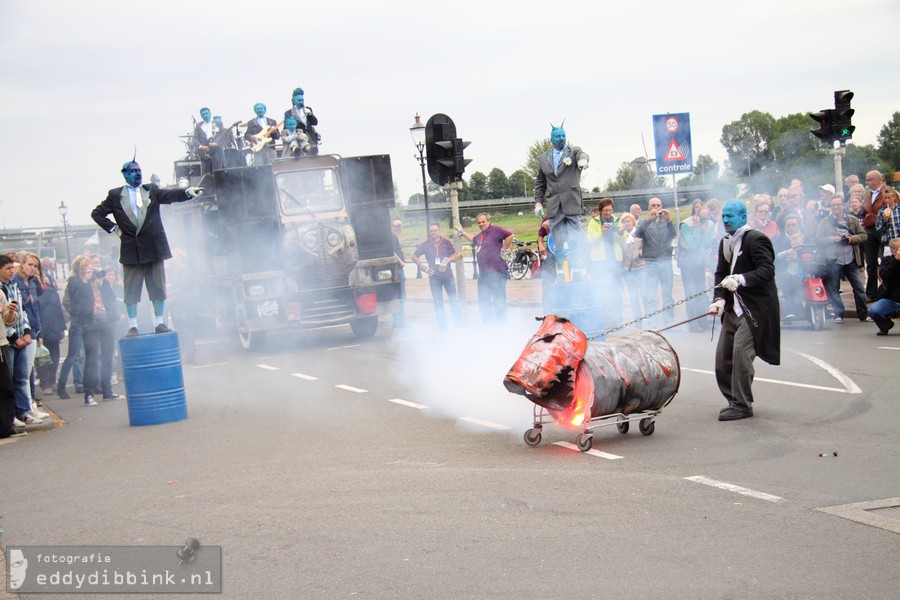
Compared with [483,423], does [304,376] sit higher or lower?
lower

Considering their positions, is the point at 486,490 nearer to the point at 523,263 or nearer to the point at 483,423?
the point at 483,423

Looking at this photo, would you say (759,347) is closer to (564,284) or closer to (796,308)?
(564,284)

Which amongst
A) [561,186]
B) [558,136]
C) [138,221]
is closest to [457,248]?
[561,186]

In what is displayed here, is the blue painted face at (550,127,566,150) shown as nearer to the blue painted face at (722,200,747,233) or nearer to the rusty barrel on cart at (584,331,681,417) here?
the blue painted face at (722,200,747,233)

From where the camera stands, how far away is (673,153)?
1698 centimetres

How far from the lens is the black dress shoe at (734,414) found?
331 inches

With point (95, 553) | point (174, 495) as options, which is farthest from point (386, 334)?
point (95, 553)

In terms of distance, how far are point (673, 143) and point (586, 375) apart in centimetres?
1055

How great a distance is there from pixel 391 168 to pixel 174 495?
10.9 meters

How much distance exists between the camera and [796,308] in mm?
14672

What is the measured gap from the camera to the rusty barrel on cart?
750 cm

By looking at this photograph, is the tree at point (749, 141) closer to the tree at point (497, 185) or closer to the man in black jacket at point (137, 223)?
the man in black jacket at point (137, 223)

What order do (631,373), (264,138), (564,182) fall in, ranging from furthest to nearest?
(264,138) → (564,182) → (631,373)

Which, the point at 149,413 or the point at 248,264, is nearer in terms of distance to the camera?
the point at 149,413
